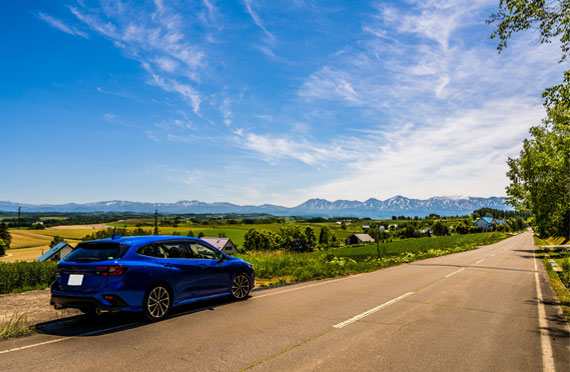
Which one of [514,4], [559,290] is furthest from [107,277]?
[559,290]

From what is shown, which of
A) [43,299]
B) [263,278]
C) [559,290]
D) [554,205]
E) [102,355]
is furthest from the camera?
[554,205]

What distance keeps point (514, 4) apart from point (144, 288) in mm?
12831

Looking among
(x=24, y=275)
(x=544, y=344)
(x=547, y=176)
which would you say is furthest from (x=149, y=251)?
(x=547, y=176)

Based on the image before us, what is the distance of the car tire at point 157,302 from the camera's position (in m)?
6.52

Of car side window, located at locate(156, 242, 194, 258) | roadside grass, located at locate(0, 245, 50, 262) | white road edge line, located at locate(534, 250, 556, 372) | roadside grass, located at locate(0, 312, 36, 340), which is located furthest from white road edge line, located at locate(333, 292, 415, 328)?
roadside grass, located at locate(0, 245, 50, 262)

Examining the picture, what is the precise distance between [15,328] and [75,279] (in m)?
1.12

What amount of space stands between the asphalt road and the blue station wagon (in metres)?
0.42

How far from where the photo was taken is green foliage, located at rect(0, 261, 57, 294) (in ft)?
30.8

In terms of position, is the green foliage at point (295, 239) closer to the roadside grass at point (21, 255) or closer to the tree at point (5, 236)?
the roadside grass at point (21, 255)

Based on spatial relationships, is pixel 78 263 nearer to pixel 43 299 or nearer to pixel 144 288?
pixel 144 288

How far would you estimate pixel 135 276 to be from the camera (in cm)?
633

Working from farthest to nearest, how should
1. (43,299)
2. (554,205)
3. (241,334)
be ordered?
(554,205), (43,299), (241,334)

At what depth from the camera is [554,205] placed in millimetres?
29328

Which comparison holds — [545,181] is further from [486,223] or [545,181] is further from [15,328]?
[486,223]
